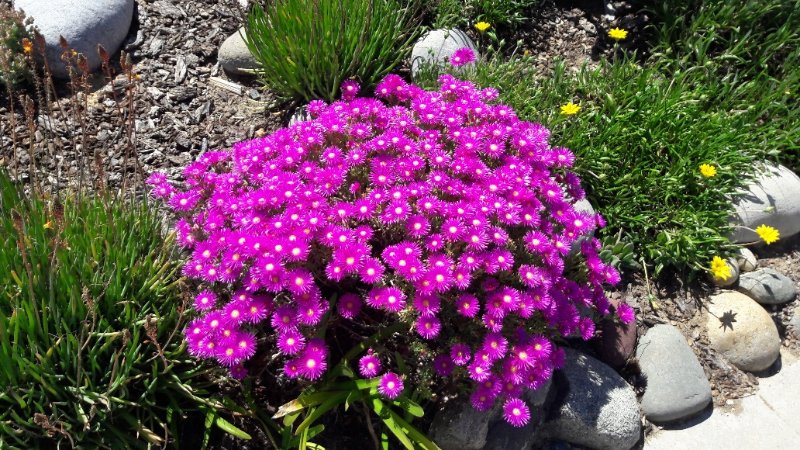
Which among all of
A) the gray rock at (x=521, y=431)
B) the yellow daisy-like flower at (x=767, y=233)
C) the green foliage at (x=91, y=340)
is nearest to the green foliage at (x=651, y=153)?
the yellow daisy-like flower at (x=767, y=233)

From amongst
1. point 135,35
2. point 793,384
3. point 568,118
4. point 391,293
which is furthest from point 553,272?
point 135,35

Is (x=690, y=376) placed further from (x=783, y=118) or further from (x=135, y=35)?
(x=135, y=35)

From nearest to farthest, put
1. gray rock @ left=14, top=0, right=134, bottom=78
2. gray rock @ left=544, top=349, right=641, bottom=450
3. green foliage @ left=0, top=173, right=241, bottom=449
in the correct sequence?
green foliage @ left=0, top=173, right=241, bottom=449, gray rock @ left=544, top=349, right=641, bottom=450, gray rock @ left=14, top=0, right=134, bottom=78

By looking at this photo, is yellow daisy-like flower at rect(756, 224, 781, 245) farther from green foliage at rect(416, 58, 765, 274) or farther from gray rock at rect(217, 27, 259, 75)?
gray rock at rect(217, 27, 259, 75)

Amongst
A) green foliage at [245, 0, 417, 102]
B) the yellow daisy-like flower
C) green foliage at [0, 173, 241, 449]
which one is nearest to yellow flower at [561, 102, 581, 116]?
green foliage at [245, 0, 417, 102]

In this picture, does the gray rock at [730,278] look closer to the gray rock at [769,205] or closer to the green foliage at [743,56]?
the gray rock at [769,205]

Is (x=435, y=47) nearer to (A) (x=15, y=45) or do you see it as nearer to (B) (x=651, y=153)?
(B) (x=651, y=153)

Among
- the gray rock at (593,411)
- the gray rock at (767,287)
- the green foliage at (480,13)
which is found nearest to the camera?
the gray rock at (593,411)
